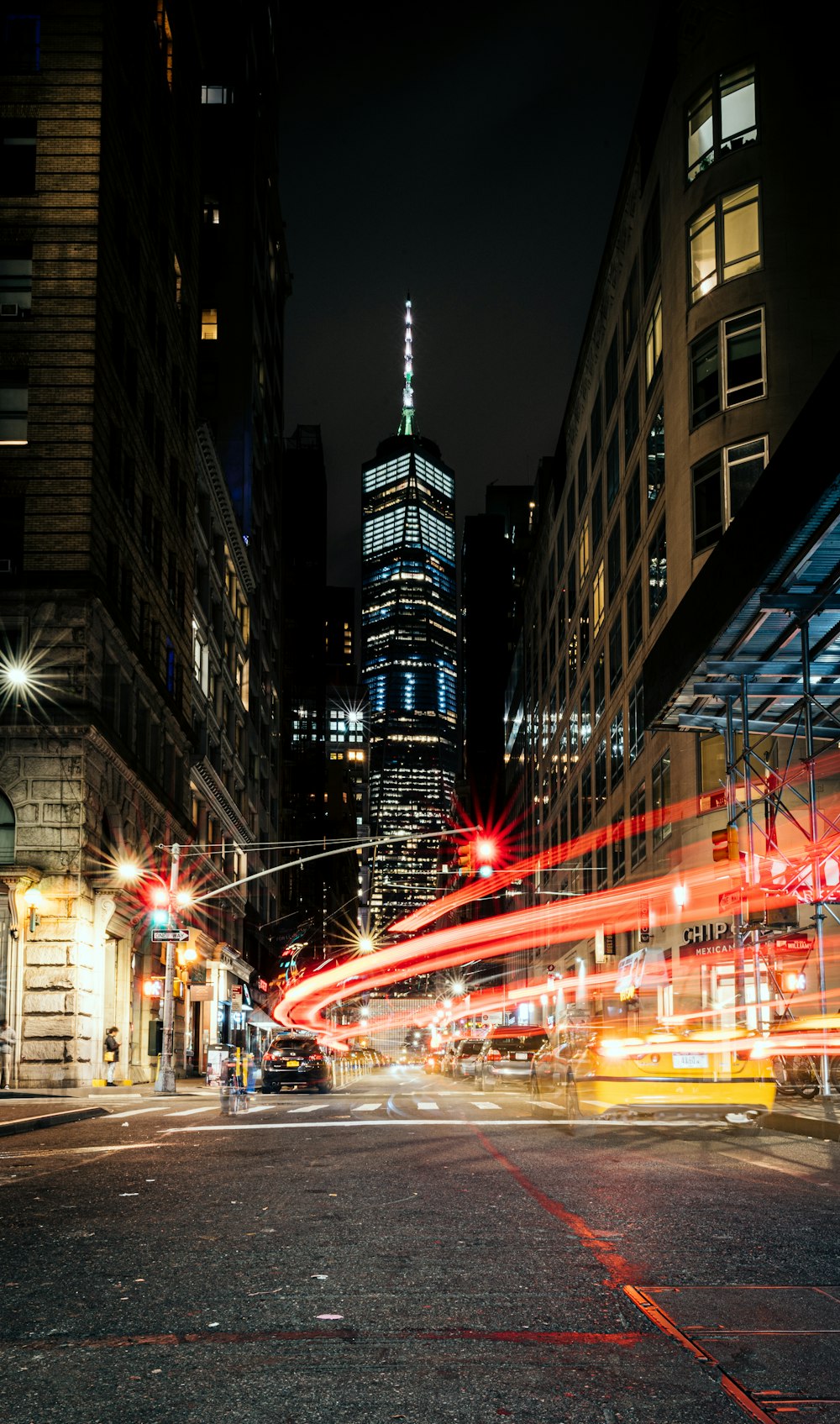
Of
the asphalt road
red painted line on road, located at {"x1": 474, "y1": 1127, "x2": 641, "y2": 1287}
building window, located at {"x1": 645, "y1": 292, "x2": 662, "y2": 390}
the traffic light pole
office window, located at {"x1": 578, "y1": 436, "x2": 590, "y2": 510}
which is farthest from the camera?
office window, located at {"x1": 578, "y1": 436, "x2": 590, "y2": 510}

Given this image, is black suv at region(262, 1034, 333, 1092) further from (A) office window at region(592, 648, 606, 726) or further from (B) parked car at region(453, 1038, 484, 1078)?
(A) office window at region(592, 648, 606, 726)

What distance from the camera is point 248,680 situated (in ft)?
251

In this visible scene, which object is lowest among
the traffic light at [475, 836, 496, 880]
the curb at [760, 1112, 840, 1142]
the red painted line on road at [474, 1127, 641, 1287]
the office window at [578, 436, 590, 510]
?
the curb at [760, 1112, 840, 1142]

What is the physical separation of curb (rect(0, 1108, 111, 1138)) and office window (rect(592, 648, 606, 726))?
35.8 metres

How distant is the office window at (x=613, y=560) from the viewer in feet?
175

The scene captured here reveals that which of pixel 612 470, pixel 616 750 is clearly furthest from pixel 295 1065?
pixel 612 470

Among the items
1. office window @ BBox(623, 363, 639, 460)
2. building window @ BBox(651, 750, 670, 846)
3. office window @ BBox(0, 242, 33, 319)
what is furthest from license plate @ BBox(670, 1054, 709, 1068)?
office window @ BBox(623, 363, 639, 460)

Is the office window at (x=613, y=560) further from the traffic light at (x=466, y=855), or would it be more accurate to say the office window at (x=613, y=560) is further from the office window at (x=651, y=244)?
the traffic light at (x=466, y=855)

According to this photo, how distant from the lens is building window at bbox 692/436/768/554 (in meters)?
36.1

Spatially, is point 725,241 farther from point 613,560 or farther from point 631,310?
point 613,560

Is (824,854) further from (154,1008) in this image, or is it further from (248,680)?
(248,680)

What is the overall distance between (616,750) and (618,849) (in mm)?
3921

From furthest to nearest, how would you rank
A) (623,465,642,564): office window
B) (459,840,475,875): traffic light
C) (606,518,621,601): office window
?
(606,518,621,601): office window, (623,465,642,564): office window, (459,840,475,875): traffic light

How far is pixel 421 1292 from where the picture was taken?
594cm
